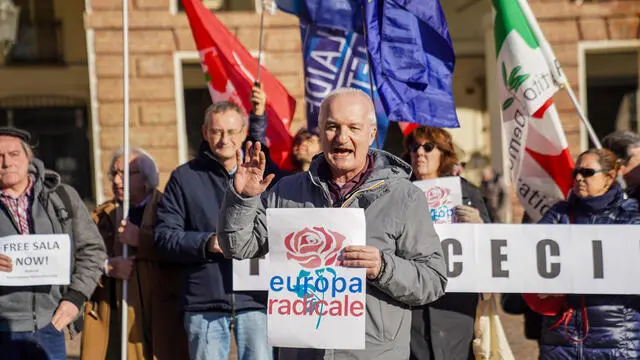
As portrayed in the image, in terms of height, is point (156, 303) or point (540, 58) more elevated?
point (540, 58)

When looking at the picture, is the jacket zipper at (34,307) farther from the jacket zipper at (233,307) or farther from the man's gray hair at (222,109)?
the man's gray hair at (222,109)

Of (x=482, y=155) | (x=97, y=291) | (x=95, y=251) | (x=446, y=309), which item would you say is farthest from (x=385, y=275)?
(x=482, y=155)

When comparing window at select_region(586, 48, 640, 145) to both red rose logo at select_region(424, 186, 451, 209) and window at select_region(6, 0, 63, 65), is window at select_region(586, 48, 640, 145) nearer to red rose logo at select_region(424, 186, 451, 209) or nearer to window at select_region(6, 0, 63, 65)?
window at select_region(6, 0, 63, 65)

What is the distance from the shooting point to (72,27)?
20266mm

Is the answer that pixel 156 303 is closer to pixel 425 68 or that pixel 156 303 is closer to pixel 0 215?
pixel 0 215

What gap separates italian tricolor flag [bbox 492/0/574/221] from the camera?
6.11m

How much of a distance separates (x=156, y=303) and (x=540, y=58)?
2851 millimetres

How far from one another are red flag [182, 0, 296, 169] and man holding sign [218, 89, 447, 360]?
123 inches

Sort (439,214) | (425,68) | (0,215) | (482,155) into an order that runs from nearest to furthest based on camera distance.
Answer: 1. (0,215)
2. (439,214)
3. (425,68)
4. (482,155)

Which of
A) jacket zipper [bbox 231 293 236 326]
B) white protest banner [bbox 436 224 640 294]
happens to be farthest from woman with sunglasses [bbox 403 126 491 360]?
jacket zipper [bbox 231 293 236 326]

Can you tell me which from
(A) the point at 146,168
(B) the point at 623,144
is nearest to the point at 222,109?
(A) the point at 146,168

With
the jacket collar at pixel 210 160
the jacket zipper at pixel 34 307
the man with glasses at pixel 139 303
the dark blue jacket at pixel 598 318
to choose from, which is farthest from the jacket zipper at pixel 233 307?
the dark blue jacket at pixel 598 318

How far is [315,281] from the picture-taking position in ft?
11.7

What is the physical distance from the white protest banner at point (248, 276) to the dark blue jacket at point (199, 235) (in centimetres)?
8
